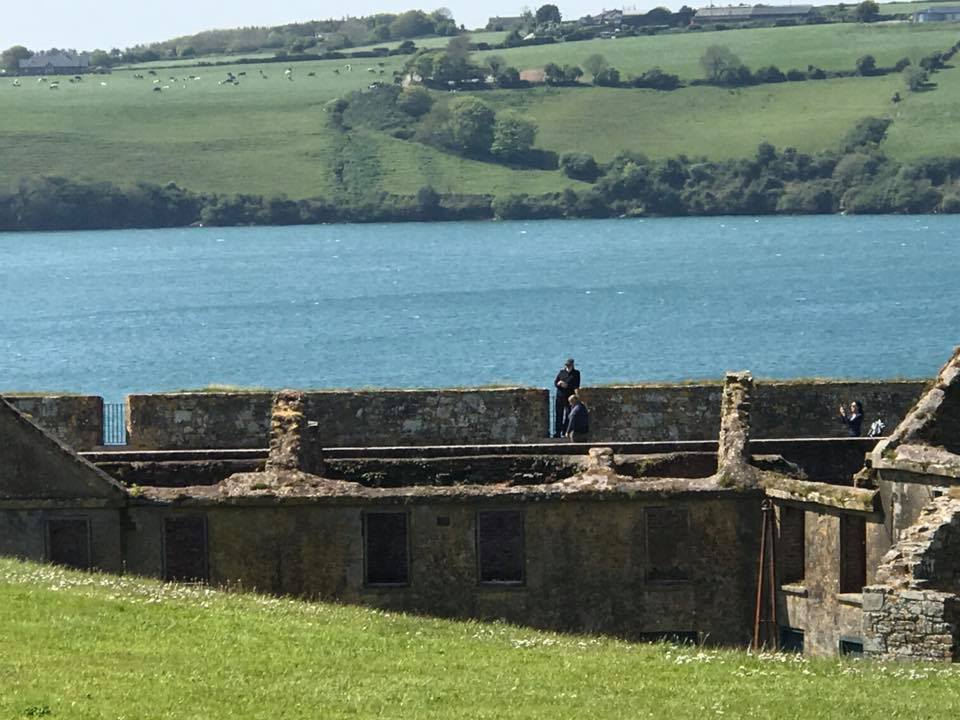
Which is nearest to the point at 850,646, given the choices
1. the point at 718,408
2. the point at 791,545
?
the point at 791,545

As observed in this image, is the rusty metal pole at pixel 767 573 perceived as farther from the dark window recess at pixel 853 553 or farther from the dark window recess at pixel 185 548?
the dark window recess at pixel 185 548

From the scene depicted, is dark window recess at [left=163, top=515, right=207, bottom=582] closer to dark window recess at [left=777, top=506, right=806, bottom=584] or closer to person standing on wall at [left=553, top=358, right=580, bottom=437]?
dark window recess at [left=777, top=506, right=806, bottom=584]

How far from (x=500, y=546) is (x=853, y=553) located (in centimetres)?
521

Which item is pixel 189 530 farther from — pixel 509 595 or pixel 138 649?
pixel 138 649

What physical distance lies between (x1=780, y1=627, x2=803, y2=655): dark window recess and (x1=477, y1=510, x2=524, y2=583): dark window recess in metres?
3.93

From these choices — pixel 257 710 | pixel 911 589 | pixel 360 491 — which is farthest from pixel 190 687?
pixel 360 491

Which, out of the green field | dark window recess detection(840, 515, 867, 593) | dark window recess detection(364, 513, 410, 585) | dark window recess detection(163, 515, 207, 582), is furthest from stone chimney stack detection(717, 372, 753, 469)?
the green field

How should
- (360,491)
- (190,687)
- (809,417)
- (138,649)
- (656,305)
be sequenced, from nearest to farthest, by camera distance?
(190,687) < (138,649) < (360,491) < (809,417) < (656,305)

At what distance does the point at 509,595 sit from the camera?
36.6 m

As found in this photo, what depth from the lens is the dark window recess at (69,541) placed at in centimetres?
3659

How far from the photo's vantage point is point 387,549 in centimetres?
3709

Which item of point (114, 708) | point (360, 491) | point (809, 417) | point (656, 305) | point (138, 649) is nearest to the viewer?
point (114, 708)

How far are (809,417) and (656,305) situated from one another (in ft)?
441

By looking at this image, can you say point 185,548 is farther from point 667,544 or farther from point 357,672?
point 357,672
